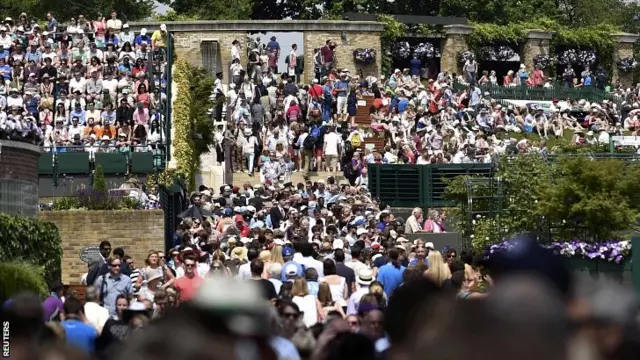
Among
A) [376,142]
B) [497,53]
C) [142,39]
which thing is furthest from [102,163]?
[497,53]

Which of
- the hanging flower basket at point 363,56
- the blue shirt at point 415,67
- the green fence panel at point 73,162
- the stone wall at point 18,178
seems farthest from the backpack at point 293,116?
the stone wall at point 18,178

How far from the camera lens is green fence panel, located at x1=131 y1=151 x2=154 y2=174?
34062mm

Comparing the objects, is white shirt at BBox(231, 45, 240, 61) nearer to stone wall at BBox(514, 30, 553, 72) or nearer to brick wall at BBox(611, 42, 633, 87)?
stone wall at BBox(514, 30, 553, 72)

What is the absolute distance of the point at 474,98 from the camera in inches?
1982

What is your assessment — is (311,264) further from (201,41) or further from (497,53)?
(497,53)

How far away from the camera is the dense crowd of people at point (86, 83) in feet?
120

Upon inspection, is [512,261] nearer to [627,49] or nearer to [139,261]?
[139,261]

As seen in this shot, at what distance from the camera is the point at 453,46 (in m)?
60.7

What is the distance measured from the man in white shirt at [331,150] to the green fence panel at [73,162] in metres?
8.13

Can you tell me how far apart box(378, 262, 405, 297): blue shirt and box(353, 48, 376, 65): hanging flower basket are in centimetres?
3797

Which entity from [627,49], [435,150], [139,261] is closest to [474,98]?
[435,150]

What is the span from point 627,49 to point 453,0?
28.5 feet

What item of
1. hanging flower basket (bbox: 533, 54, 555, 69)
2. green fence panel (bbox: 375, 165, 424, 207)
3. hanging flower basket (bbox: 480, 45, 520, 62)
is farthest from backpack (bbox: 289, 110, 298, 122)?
hanging flower basket (bbox: 533, 54, 555, 69)

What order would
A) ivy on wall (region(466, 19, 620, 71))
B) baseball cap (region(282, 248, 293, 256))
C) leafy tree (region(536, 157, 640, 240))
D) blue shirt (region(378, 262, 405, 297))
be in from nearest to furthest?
blue shirt (region(378, 262, 405, 297)), baseball cap (region(282, 248, 293, 256)), leafy tree (region(536, 157, 640, 240)), ivy on wall (region(466, 19, 620, 71))
